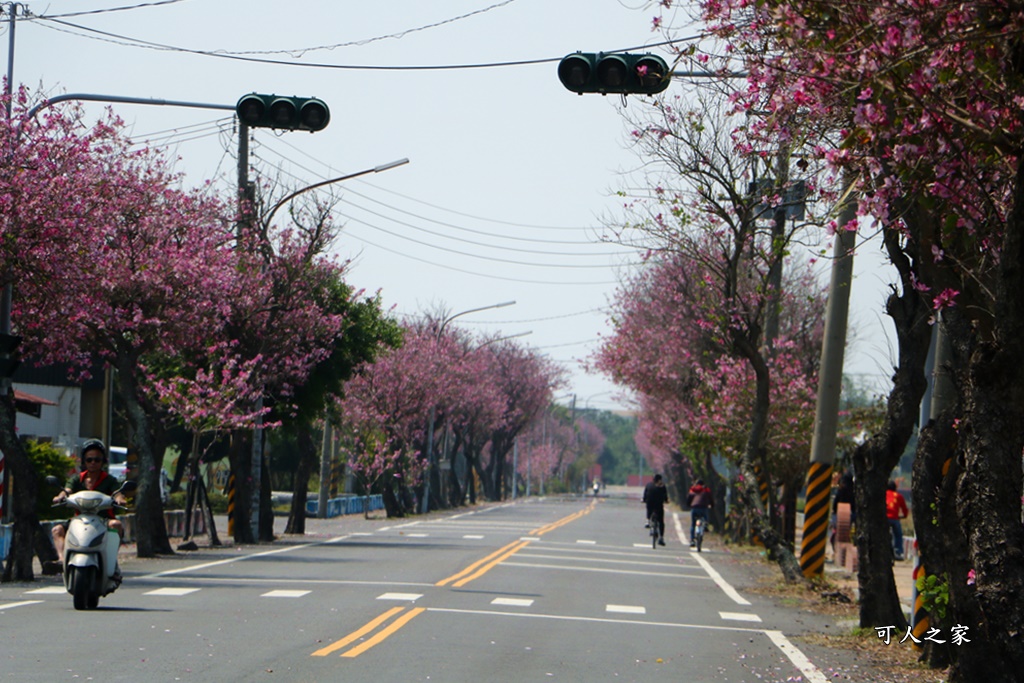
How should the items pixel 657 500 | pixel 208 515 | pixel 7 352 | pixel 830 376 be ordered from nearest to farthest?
1. pixel 7 352
2. pixel 830 376
3. pixel 208 515
4. pixel 657 500

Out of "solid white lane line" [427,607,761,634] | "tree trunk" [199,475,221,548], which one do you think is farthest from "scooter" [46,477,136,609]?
"tree trunk" [199,475,221,548]

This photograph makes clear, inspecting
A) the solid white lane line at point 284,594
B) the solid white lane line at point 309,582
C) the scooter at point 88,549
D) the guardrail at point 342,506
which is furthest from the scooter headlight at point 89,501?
the guardrail at point 342,506

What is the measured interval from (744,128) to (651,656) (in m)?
5.02

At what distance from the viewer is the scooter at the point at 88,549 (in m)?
15.2

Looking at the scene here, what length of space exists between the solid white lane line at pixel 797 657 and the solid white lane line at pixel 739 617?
150 cm

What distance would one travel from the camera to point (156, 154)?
27.2 m

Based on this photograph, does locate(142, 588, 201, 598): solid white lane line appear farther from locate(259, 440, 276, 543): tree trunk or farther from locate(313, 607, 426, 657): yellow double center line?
locate(259, 440, 276, 543): tree trunk

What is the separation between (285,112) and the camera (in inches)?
625

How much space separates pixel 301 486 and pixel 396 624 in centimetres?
2521

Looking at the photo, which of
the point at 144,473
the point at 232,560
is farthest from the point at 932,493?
the point at 144,473

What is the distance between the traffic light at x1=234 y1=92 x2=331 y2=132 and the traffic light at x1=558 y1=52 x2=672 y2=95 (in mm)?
3575

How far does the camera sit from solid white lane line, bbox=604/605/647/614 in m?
18.6

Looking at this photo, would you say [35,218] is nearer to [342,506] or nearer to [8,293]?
[8,293]

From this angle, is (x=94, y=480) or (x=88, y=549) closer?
(x=88, y=549)
